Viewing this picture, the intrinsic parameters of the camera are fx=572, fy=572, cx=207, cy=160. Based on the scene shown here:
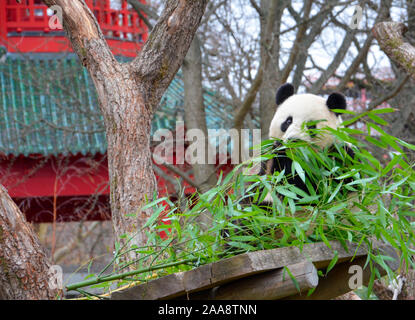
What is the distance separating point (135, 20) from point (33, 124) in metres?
1.62

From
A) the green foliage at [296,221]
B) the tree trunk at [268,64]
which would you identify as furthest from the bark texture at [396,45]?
the green foliage at [296,221]

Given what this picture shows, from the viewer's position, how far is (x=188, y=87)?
517cm

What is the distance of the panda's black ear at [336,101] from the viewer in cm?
216

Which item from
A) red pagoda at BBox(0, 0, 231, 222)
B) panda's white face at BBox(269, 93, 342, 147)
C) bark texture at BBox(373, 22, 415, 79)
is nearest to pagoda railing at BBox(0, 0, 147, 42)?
red pagoda at BBox(0, 0, 231, 222)

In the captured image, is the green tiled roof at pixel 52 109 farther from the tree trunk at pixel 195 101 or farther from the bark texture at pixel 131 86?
the bark texture at pixel 131 86

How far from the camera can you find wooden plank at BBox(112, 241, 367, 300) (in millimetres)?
1376

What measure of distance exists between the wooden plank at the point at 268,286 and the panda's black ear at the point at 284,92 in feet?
3.46

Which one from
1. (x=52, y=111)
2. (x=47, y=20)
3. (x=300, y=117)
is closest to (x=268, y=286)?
(x=300, y=117)

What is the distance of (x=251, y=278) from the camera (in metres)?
1.49

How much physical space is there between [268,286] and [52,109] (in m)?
4.82

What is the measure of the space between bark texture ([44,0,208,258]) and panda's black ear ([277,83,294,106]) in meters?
0.48

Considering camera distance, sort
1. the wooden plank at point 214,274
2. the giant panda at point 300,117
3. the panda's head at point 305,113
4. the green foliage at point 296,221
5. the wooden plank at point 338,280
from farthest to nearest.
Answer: the panda's head at point 305,113, the giant panda at point 300,117, the wooden plank at point 338,280, the green foliage at point 296,221, the wooden plank at point 214,274
